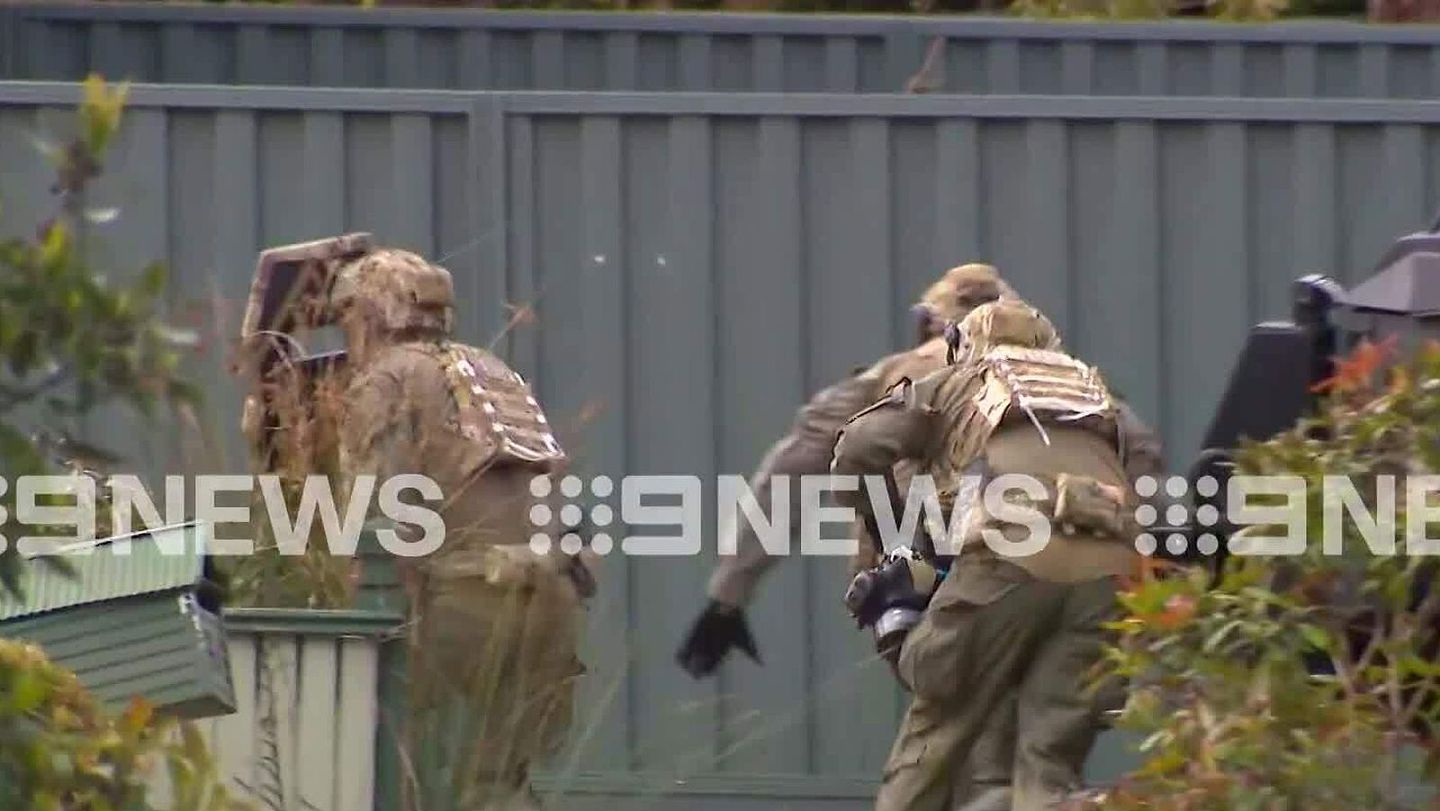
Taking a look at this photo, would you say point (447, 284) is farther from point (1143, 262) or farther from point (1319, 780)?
point (1319, 780)

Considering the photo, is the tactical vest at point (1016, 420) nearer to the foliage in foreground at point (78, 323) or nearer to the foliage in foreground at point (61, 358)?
the foliage in foreground at point (61, 358)

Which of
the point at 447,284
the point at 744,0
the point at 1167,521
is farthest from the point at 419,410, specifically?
the point at 744,0

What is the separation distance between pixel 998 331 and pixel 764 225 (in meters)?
1.91

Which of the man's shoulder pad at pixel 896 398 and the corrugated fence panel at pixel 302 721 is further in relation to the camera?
the man's shoulder pad at pixel 896 398

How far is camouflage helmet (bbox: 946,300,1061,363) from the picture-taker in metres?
6.40

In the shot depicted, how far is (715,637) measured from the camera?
6.86m

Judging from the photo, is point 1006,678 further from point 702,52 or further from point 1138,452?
point 702,52

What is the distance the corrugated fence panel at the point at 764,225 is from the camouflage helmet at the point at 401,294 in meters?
1.57

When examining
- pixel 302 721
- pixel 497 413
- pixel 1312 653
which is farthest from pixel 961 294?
pixel 1312 653

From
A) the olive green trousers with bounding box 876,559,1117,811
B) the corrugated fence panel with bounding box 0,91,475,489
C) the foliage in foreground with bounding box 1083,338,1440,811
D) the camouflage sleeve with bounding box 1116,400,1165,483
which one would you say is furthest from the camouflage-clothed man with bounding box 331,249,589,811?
the foliage in foreground with bounding box 1083,338,1440,811

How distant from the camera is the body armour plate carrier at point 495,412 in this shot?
6320 millimetres

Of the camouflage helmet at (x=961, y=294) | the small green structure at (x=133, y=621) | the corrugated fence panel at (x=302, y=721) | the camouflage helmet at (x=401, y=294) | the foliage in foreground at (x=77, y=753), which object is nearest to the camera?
the foliage in foreground at (x=77, y=753)

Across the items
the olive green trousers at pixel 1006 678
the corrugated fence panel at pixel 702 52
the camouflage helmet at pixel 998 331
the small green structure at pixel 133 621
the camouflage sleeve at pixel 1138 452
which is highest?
the corrugated fence panel at pixel 702 52

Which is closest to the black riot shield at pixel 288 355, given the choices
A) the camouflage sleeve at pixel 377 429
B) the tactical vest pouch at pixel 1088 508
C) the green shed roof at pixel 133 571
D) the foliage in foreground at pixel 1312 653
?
the camouflage sleeve at pixel 377 429
